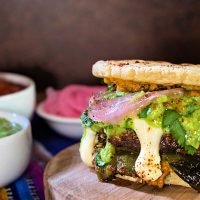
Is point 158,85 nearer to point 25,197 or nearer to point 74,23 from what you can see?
point 25,197

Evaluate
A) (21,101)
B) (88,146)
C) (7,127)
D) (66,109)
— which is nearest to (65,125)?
(66,109)

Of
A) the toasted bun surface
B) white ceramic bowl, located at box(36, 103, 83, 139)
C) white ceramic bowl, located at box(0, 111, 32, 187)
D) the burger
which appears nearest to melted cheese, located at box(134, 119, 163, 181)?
the burger

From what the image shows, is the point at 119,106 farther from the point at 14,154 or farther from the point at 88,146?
the point at 14,154

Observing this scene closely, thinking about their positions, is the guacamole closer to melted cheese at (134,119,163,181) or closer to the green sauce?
melted cheese at (134,119,163,181)

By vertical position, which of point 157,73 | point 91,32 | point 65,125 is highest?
point 157,73

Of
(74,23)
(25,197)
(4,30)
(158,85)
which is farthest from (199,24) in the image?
(25,197)

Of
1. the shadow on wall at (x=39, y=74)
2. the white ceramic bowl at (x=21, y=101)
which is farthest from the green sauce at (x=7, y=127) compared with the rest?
the shadow on wall at (x=39, y=74)
